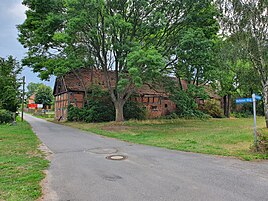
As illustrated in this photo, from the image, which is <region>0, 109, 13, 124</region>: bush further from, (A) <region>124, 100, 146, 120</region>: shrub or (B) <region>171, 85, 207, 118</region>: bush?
(B) <region>171, 85, 207, 118</region>: bush

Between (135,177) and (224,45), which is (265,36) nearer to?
(224,45)

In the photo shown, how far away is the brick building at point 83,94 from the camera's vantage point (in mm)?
26438

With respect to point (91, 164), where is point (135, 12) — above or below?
above

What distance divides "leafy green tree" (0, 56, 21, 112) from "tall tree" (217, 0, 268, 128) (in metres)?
22.3

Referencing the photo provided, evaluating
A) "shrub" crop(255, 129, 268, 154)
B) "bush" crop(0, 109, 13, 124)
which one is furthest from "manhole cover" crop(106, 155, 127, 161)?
"bush" crop(0, 109, 13, 124)

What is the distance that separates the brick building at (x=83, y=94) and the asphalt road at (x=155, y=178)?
18115 mm

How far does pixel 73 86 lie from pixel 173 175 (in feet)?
77.1

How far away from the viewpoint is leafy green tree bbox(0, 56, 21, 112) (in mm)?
23628

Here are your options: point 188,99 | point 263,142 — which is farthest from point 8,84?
point 263,142

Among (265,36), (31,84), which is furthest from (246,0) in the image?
(31,84)

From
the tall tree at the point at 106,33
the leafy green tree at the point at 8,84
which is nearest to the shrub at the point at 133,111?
the tall tree at the point at 106,33

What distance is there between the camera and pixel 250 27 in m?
13.9

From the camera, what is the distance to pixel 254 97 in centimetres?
806

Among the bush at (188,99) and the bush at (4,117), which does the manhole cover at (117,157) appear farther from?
the bush at (4,117)
